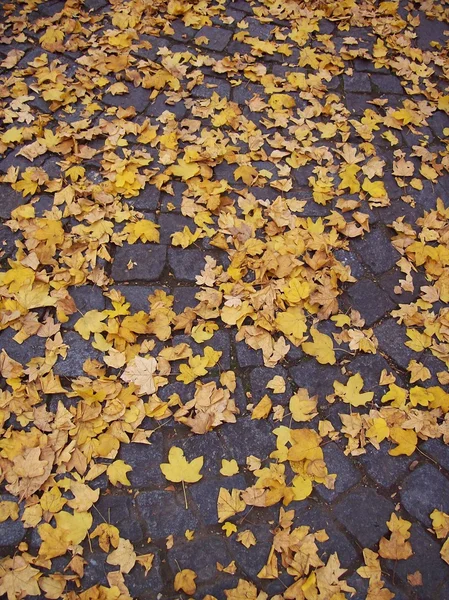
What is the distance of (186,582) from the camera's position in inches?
83.9

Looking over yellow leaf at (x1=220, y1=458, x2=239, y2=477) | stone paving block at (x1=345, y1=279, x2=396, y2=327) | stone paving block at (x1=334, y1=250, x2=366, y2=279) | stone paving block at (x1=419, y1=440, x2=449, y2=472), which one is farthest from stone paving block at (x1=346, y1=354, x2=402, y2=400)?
yellow leaf at (x1=220, y1=458, x2=239, y2=477)

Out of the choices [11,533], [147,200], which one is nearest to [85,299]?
[147,200]

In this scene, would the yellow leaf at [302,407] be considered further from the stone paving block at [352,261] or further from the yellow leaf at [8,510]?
the yellow leaf at [8,510]

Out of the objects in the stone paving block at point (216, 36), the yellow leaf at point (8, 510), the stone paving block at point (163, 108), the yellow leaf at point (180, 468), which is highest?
the stone paving block at point (216, 36)

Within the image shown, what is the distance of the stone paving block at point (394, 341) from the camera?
110 inches

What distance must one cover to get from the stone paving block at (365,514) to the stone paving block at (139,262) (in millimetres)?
1625

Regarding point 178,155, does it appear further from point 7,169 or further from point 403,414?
point 403,414

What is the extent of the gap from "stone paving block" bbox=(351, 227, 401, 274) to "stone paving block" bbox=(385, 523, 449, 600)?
154 cm

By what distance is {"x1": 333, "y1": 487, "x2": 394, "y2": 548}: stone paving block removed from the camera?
227cm

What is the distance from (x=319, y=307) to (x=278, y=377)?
1.69 feet

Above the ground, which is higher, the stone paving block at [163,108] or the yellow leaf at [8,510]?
the stone paving block at [163,108]

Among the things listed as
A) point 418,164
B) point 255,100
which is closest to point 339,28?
point 255,100

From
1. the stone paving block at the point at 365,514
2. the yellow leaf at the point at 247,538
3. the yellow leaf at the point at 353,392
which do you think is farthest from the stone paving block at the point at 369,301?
the yellow leaf at the point at 247,538

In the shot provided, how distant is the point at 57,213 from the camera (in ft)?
10.7
